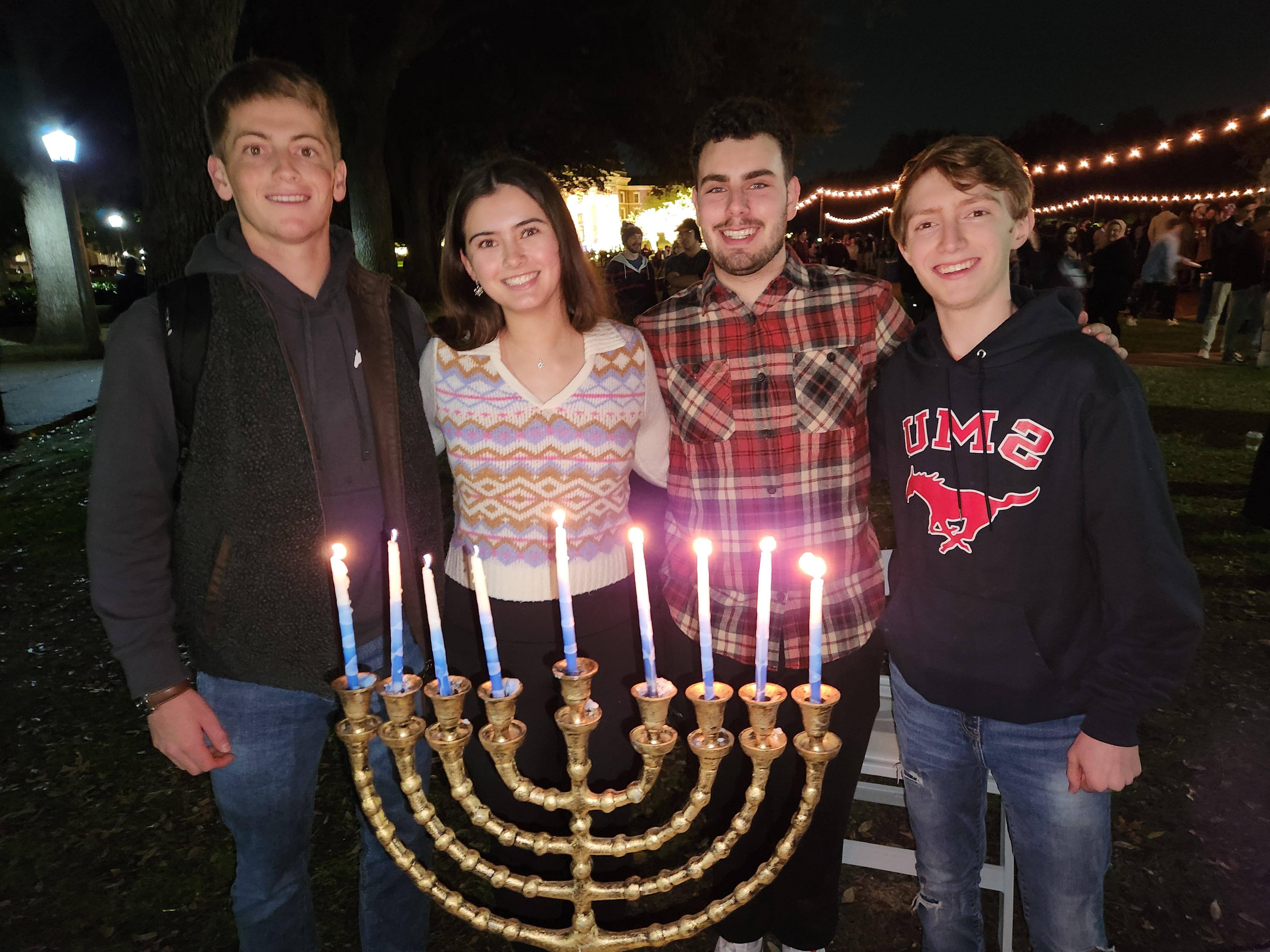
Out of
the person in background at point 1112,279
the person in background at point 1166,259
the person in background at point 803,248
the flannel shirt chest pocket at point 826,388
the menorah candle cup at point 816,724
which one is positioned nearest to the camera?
the menorah candle cup at point 816,724

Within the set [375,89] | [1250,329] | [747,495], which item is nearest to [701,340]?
[747,495]

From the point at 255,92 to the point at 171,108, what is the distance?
504 centimetres

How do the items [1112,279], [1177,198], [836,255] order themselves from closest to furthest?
[1112,279] → [836,255] → [1177,198]

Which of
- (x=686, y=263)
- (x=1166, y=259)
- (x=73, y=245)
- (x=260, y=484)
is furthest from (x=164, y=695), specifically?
(x=73, y=245)

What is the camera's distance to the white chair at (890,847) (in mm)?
2604

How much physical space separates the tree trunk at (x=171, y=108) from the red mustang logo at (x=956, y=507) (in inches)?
223

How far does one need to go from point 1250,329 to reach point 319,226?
16080 millimetres

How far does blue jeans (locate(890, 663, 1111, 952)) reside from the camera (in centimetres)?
190

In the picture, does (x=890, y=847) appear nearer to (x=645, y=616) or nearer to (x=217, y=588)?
(x=645, y=616)

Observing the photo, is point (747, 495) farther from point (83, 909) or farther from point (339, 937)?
point (83, 909)

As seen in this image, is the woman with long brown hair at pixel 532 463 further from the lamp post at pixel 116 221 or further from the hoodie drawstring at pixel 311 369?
the lamp post at pixel 116 221

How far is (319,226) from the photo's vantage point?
2102 mm

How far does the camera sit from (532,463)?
225cm

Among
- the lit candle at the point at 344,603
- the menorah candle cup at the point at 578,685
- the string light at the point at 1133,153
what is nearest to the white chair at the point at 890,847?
the menorah candle cup at the point at 578,685
